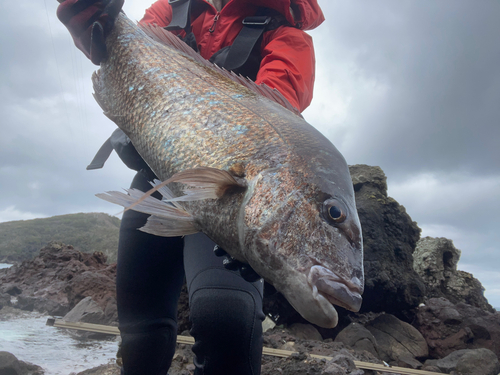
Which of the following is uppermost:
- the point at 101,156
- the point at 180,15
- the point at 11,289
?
the point at 180,15

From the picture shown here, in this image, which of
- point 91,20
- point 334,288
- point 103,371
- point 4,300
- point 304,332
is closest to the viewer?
point 334,288

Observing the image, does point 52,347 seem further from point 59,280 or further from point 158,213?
point 158,213

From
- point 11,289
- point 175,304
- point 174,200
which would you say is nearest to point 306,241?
point 174,200

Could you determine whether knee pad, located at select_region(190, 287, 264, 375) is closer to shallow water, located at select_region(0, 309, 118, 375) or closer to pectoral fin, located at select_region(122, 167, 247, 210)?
pectoral fin, located at select_region(122, 167, 247, 210)

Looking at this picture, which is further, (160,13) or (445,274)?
(445,274)

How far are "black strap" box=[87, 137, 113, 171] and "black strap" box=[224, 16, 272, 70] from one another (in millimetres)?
977

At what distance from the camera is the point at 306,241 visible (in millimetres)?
973

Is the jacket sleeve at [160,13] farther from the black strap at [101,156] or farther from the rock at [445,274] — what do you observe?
the rock at [445,274]

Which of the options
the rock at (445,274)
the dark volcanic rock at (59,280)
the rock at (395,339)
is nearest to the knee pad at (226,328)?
the rock at (395,339)

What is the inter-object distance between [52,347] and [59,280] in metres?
3.52

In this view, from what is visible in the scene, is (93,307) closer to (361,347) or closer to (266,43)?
(361,347)

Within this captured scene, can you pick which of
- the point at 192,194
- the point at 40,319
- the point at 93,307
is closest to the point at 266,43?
the point at 192,194

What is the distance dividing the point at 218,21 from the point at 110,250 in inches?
393

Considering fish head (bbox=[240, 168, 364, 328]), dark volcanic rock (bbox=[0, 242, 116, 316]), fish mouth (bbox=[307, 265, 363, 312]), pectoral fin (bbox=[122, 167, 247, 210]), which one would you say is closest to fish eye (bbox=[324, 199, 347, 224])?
fish head (bbox=[240, 168, 364, 328])
